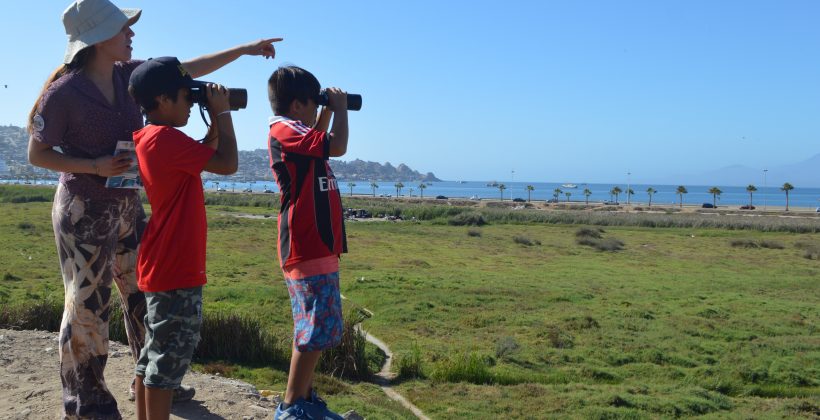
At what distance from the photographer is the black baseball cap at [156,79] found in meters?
3.23

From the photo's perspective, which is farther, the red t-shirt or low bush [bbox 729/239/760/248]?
low bush [bbox 729/239/760/248]

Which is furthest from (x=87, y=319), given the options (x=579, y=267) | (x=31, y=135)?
(x=579, y=267)

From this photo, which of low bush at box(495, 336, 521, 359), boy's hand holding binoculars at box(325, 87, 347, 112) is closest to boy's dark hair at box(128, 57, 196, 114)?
boy's hand holding binoculars at box(325, 87, 347, 112)

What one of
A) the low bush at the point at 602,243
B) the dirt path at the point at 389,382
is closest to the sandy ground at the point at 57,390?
the dirt path at the point at 389,382

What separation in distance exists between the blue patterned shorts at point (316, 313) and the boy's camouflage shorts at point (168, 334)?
57 cm

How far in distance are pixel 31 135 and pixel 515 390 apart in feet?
24.2

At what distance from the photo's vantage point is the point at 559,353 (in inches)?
476

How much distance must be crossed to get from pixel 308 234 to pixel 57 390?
88.2 inches

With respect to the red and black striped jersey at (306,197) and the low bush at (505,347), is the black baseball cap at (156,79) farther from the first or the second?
the low bush at (505,347)

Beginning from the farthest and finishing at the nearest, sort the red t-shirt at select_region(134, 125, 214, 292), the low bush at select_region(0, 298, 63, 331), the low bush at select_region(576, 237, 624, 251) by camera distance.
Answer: the low bush at select_region(576, 237, 624, 251) → the low bush at select_region(0, 298, 63, 331) → the red t-shirt at select_region(134, 125, 214, 292)

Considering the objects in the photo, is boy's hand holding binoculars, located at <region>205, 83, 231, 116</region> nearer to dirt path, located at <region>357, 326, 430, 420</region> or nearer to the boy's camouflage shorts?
the boy's camouflage shorts

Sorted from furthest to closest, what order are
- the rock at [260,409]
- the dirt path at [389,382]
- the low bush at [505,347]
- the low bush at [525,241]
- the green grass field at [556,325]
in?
the low bush at [525,241]
the low bush at [505,347]
the green grass field at [556,325]
the dirt path at [389,382]
the rock at [260,409]

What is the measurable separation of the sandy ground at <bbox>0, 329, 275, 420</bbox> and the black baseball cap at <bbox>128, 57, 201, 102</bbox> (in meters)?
1.96

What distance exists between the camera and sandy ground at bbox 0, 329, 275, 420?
4.29m
